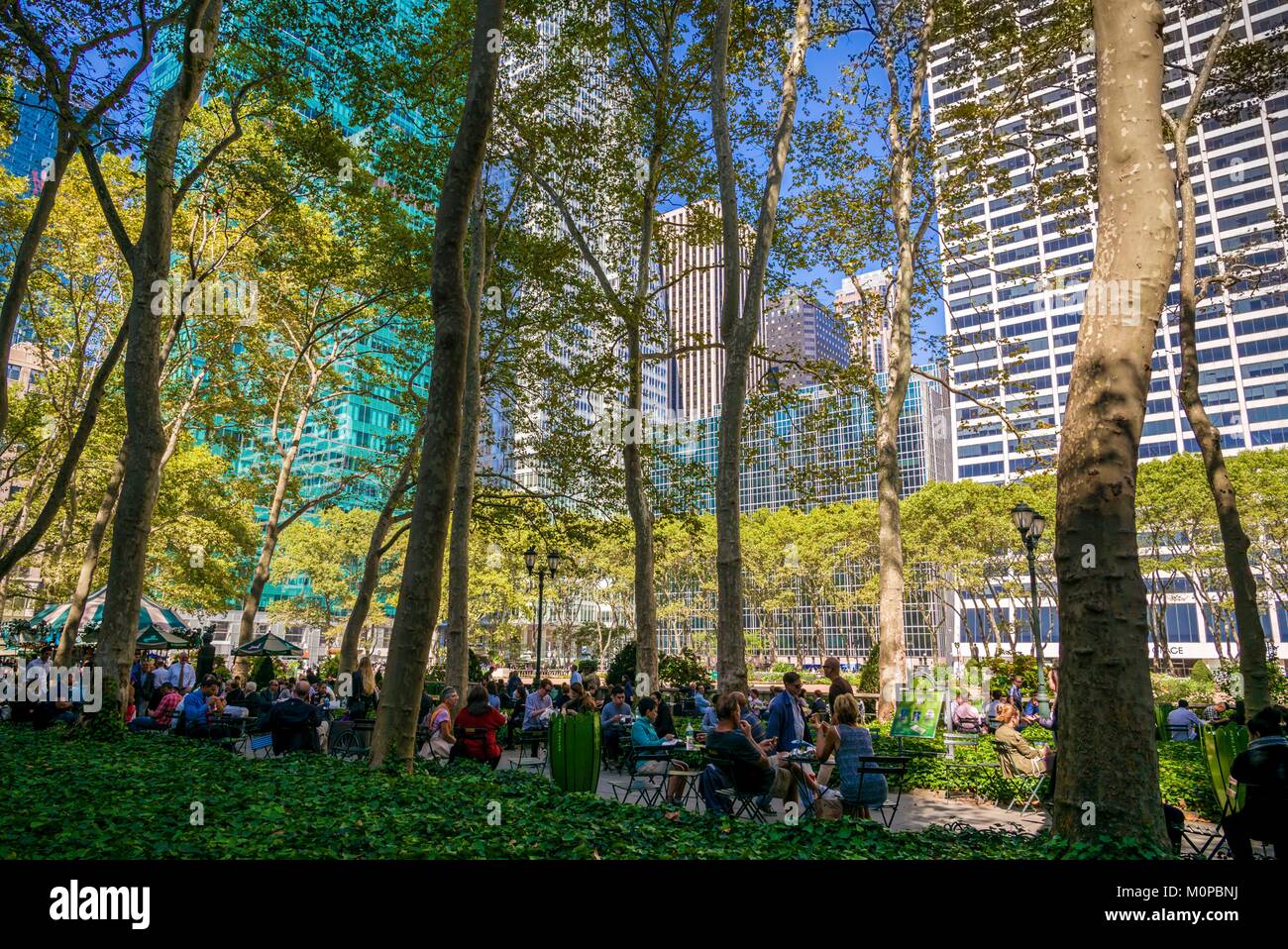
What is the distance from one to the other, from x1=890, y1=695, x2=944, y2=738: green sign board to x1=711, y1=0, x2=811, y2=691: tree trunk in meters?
3.33

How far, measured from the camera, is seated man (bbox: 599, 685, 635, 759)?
41.8 feet

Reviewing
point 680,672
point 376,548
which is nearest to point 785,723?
point 680,672

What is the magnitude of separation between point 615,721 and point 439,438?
7081 mm

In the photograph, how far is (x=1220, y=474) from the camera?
471 inches

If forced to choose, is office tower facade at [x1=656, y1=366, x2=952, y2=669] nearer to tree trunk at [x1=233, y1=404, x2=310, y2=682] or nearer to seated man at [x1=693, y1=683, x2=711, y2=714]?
tree trunk at [x1=233, y1=404, x2=310, y2=682]

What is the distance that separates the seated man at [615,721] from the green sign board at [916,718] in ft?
14.9

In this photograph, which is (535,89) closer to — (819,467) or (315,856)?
(819,467)

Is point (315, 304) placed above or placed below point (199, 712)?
above

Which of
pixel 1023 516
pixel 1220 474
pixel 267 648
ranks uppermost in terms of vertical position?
pixel 1220 474

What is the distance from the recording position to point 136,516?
931cm

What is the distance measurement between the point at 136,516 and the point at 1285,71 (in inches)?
777

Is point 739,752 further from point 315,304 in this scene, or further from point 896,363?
point 315,304

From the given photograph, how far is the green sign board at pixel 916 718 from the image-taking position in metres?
12.9
